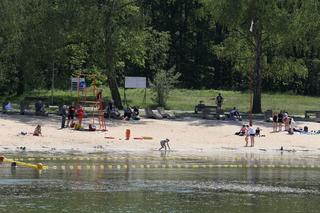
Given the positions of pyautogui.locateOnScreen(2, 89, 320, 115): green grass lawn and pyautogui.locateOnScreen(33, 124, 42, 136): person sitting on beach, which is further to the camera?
pyautogui.locateOnScreen(2, 89, 320, 115): green grass lawn

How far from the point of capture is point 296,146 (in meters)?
46.2

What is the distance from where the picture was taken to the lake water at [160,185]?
23.2 meters

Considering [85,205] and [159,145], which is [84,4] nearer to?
[159,145]

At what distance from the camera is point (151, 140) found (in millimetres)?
45312

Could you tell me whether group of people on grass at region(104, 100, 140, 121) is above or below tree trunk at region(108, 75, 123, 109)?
below

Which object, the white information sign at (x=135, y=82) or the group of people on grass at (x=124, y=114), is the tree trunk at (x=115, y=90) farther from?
the group of people on grass at (x=124, y=114)

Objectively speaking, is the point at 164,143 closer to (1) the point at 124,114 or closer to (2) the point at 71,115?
(2) the point at 71,115

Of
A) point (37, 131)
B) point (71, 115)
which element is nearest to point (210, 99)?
point (71, 115)

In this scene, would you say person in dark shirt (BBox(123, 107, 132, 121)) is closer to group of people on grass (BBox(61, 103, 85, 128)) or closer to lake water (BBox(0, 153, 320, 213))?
group of people on grass (BBox(61, 103, 85, 128))

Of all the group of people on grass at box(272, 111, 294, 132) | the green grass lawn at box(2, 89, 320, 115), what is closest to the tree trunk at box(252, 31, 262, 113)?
the green grass lawn at box(2, 89, 320, 115)

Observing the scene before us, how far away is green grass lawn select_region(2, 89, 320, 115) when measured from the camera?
66.4 metres

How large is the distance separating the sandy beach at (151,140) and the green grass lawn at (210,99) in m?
12.1

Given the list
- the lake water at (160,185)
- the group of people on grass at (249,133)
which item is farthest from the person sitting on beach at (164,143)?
the group of people on grass at (249,133)

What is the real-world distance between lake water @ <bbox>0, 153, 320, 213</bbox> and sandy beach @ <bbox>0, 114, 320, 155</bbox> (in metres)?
4.05
